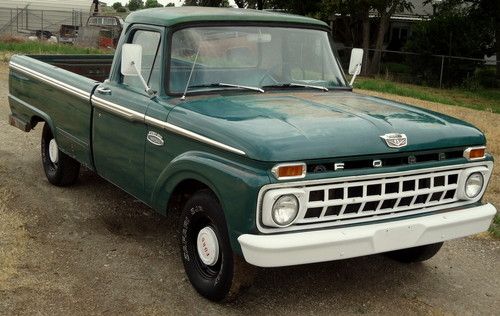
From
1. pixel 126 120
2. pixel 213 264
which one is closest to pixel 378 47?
pixel 126 120

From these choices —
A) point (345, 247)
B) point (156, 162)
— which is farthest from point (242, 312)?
point (156, 162)

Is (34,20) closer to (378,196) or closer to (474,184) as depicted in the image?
(474,184)

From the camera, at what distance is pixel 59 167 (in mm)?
6688

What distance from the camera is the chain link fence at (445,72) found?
23.4 metres

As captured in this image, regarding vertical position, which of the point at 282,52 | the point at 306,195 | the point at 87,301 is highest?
the point at 282,52

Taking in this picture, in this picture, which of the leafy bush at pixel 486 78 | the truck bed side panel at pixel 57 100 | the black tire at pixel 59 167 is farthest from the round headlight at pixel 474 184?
the leafy bush at pixel 486 78

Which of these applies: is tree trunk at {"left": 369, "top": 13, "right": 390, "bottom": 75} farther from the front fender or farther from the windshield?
the front fender

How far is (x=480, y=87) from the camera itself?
23.3 meters

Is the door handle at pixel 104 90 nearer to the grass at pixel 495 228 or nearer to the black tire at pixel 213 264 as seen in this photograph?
the black tire at pixel 213 264

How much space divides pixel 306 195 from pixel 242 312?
3.09ft

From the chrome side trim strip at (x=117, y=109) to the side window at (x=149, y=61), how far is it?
0.68 ft

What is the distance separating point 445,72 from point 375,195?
20.9 meters

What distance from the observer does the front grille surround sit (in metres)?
3.81

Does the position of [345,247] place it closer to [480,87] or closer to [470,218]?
[470,218]
